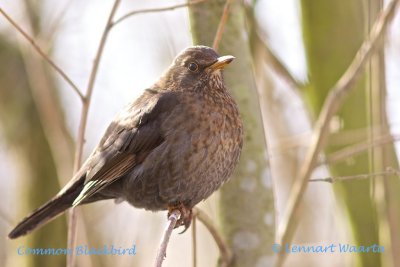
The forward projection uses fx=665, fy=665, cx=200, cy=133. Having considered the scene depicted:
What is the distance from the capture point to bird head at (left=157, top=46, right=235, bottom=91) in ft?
12.5

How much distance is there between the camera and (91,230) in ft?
21.2

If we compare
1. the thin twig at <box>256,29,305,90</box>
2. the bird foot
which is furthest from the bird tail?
the thin twig at <box>256,29,305,90</box>

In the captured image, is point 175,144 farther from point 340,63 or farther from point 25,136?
point 25,136

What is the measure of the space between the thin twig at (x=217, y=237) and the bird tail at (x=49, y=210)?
81 cm

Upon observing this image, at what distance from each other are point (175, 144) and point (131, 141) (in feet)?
1.01

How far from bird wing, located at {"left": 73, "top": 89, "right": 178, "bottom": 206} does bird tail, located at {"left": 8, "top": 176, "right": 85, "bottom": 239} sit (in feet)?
0.80

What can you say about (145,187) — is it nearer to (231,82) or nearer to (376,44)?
(231,82)

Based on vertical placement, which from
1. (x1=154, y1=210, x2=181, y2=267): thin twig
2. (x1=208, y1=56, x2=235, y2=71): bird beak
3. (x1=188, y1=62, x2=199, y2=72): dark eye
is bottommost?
(x1=154, y1=210, x2=181, y2=267): thin twig

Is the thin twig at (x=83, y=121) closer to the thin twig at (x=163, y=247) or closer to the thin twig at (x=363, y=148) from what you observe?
the thin twig at (x=163, y=247)

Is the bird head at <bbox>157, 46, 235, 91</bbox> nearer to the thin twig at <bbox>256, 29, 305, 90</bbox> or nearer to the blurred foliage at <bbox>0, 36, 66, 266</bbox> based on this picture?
the thin twig at <bbox>256, 29, 305, 90</bbox>

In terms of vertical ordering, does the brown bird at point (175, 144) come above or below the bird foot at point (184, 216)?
above

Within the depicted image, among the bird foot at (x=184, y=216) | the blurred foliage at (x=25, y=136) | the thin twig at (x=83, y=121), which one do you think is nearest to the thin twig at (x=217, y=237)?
the bird foot at (x=184, y=216)

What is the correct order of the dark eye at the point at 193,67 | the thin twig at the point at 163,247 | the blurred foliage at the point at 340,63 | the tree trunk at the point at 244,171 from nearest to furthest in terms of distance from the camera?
the thin twig at the point at 163,247
the dark eye at the point at 193,67
the tree trunk at the point at 244,171
the blurred foliage at the point at 340,63

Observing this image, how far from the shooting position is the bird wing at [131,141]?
149 inches
